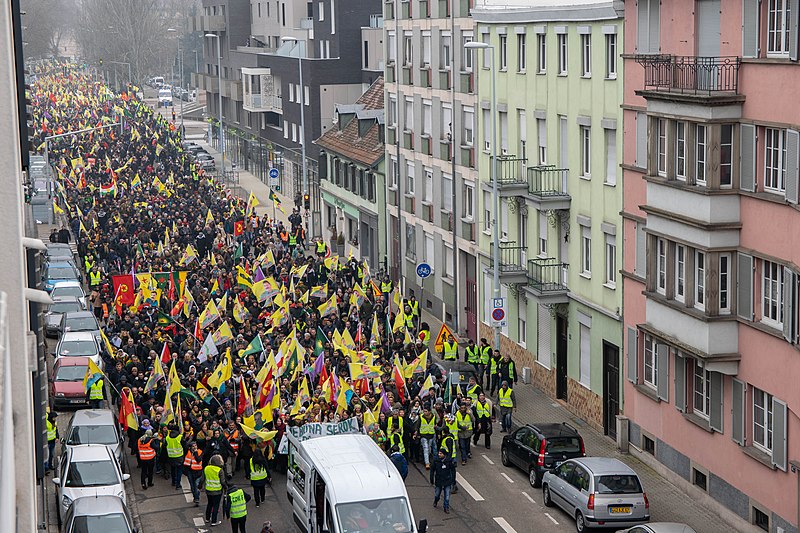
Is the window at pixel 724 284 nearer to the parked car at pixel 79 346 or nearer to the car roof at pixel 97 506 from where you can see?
the car roof at pixel 97 506

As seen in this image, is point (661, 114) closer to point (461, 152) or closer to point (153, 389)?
point (153, 389)

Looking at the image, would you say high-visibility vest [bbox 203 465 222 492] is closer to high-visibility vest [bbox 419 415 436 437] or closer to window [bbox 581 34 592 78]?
high-visibility vest [bbox 419 415 436 437]

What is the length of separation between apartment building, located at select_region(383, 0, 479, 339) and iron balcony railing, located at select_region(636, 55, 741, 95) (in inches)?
589

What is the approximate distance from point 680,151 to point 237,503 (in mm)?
11221

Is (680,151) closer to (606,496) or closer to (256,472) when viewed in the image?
(606,496)

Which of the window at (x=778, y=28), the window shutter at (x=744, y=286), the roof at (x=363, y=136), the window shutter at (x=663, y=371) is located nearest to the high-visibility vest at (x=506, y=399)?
the window shutter at (x=663, y=371)

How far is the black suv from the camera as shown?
1099 inches

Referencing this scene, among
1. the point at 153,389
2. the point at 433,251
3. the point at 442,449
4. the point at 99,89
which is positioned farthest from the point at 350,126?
the point at 99,89

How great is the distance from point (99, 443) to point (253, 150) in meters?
71.4

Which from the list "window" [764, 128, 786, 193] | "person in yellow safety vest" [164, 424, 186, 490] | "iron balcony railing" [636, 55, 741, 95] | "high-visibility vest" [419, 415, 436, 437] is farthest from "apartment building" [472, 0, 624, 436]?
"person in yellow safety vest" [164, 424, 186, 490]

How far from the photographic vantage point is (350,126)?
202 feet

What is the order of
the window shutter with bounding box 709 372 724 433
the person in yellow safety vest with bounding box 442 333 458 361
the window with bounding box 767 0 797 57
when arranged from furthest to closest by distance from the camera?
the person in yellow safety vest with bounding box 442 333 458 361 < the window shutter with bounding box 709 372 724 433 < the window with bounding box 767 0 797 57

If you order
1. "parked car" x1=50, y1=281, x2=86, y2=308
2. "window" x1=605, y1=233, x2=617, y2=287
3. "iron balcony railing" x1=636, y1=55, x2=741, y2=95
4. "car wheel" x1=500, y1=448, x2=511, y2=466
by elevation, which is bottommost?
"car wheel" x1=500, y1=448, x2=511, y2=466

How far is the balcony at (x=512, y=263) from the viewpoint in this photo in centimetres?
3762
